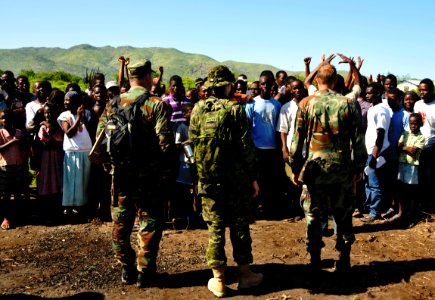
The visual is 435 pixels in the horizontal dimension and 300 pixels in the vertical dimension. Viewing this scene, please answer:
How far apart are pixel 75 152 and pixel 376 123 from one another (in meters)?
4.62

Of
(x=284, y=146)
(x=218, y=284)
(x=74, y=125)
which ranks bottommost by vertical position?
(x=218, y=284)

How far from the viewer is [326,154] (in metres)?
4.49

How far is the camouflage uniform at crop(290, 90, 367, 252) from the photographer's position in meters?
4.45

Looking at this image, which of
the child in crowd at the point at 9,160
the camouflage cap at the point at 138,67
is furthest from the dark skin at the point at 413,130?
the child in crowd at the point at 9,160

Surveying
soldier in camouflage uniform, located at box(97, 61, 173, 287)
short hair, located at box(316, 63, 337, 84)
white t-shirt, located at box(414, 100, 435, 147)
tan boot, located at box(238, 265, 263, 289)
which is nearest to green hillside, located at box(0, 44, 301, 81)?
white t-shirt, located at box(414, 100, 435, 147)

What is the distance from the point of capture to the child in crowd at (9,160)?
22.5 feet

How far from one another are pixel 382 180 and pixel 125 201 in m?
4.38

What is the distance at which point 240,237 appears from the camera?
4.47m

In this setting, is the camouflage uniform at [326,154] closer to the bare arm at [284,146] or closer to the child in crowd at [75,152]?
the bare arm at [284,146]

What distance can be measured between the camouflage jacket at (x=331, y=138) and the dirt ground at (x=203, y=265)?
3.84ft

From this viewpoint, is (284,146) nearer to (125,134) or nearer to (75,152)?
(125,134)

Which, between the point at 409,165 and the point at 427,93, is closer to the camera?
the point at 409,165

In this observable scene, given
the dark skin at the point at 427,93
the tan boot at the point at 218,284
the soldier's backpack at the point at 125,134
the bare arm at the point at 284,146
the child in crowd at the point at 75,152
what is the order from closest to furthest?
the soldier's backpack at the point at 125,134 → the tan boot at the point at 218,284 → the bare arm at the point at 284,146 → the child in crowd at the point at 75,152 → the dark skin at the point at 427,93

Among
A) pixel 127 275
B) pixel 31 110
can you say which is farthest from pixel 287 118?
pixel 31 110
